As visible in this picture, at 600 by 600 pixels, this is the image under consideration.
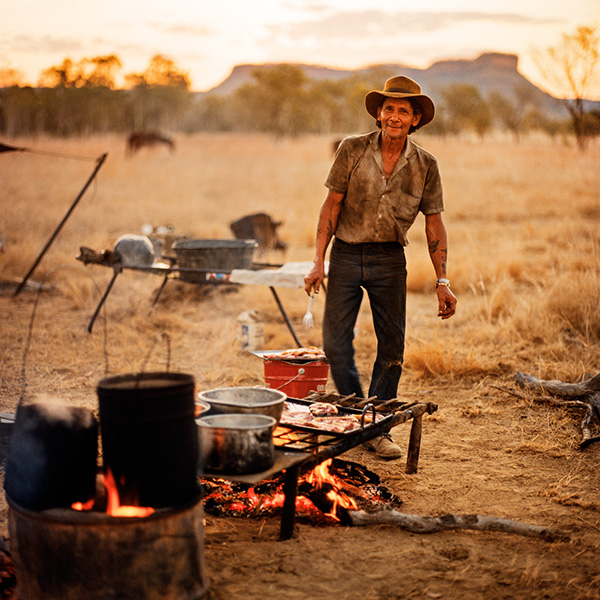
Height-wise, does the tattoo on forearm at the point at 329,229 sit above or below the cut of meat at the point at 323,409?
above

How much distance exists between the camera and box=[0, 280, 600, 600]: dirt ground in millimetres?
2826

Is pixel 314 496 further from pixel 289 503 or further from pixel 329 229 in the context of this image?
pixel 329 229

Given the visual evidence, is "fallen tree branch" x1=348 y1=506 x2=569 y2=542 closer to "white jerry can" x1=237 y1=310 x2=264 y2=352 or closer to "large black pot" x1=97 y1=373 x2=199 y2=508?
"large black pot" x1=97 y1=373 x2=199 y2=508

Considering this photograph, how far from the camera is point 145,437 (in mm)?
2338

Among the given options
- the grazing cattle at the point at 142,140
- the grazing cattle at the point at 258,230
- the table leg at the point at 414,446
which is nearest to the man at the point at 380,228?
the table leg at the point at 414,446

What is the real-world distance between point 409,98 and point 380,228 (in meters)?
0.79

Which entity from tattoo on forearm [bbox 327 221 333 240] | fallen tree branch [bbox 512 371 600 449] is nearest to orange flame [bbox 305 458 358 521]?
tattoo on forearm [bbox 327 221 333 240]

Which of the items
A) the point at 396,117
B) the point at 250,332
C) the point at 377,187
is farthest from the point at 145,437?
the point at 250,332

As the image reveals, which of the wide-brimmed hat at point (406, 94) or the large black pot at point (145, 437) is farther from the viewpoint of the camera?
the wide-brimmed hat at point (406, 94)

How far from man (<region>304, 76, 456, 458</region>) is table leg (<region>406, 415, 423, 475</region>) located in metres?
0.20

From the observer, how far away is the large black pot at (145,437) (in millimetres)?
2322

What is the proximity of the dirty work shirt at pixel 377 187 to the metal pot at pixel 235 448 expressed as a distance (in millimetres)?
1740

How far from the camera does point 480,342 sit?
22.6 feet

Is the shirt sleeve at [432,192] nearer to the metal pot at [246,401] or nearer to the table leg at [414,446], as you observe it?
the table leg at [414,446]
